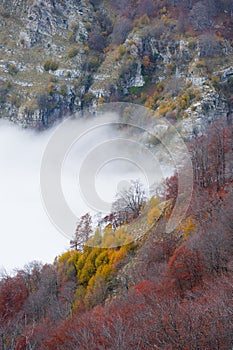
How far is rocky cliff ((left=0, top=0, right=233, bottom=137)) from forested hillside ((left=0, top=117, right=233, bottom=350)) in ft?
174

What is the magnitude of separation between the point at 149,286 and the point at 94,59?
111 m

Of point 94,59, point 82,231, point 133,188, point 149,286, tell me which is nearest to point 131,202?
point 133,188

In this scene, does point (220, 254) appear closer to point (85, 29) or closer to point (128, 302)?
point (128, 302)

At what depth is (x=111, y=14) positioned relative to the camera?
146625mm

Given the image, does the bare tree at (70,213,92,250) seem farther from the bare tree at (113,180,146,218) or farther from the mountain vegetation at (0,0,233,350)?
the bare tree at (113,180,146,218)

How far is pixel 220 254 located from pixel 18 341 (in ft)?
48.8

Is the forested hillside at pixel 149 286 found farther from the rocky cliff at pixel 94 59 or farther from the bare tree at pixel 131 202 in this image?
the rocky cliff at pixel 94 59

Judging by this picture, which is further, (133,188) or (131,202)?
(133,188)

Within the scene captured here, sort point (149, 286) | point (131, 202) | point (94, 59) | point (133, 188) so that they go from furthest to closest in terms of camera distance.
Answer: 1. point (94, 59)
2. point (133, 188)
3. point (131, 202)
4. point (149, 286)

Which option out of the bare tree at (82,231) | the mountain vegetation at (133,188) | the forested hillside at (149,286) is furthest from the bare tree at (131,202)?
the bare tree at (82,231)

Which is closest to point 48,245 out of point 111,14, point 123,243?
point 123,243

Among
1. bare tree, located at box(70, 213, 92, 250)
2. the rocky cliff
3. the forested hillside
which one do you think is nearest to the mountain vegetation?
the forested hillside

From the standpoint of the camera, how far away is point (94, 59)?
12369 cm

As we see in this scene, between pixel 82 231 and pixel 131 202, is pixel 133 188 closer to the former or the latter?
pixel 131 202
